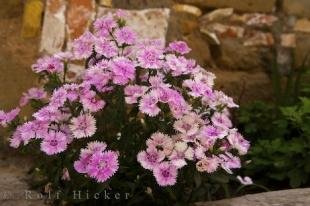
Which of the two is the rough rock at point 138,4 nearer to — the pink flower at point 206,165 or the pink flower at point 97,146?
the pink flower at point 97,146

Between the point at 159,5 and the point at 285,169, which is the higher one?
the point at 159,5

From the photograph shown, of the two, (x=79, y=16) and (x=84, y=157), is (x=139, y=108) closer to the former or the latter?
(x=84, y=157)

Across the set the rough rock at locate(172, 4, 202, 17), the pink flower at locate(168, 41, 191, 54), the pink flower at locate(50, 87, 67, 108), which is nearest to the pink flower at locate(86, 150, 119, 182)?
the pink flower at locate(50, 87, 67, 108)

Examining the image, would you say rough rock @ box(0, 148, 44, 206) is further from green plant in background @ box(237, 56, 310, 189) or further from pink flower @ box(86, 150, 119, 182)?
green plant in background @ box(237, 56, 310, 189)

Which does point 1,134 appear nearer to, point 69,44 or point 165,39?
point 69,44

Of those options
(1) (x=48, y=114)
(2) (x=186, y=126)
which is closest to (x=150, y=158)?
(2) (x=186, y=126)

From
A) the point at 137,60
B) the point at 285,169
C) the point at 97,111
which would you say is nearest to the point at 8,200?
the point at 97,111

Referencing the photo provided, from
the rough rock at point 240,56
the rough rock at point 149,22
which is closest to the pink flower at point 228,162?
the rough rock at point 149,22
